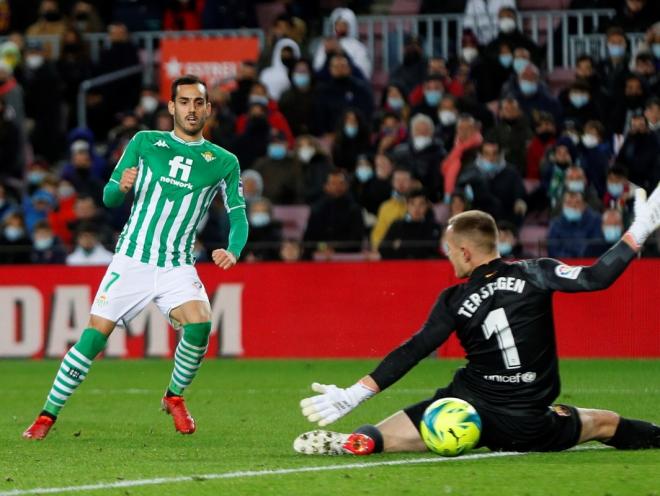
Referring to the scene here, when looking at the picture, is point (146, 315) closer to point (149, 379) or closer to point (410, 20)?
point (149, 379)

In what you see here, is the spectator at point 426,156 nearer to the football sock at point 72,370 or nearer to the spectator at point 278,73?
the spectator at point 278,73

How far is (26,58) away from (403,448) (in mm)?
15843

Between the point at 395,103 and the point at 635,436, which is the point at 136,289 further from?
the point at 395,103

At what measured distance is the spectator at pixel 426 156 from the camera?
19281 mm

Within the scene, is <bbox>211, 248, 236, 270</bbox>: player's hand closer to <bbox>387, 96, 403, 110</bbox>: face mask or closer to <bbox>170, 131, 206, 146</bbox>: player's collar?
<bbox>170, 131, 206, 146</bbox>: player's collar

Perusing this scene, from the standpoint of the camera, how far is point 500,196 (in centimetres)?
1831

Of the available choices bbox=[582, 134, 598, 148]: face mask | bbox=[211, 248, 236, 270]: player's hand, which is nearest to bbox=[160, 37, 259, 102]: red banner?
bbox=[582, 134, 598, 148]: face mask

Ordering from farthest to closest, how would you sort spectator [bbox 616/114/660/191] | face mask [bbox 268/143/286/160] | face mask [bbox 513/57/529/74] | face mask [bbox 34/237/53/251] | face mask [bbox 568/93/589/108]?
face mask [bbox 513/57/529/74]
face mask [bbox 268/143/286/160]
face mask [bbox 568/93/589/108]
face mask [bbox 34/237/53/251]
spectator [bbox 616/114/660/191]

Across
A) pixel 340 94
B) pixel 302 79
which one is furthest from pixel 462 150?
pixel 302 79

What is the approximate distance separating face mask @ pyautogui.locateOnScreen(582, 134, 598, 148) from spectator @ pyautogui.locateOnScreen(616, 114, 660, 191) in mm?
343

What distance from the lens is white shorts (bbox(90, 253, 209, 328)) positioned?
10.1 m

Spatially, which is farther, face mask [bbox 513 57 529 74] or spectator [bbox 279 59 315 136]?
spectator [bbox 279 59 315 136]

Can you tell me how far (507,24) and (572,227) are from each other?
422 cm

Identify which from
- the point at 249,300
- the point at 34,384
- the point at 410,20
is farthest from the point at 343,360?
the point at 410,20
